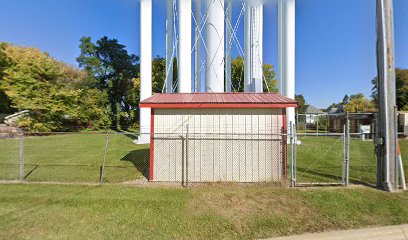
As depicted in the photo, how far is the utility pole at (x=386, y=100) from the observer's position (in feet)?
20.7

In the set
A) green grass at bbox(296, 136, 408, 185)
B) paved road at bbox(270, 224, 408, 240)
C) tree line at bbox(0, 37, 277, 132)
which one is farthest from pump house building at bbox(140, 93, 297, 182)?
Answer: tree line at bbox(0, 37, 277, 132)

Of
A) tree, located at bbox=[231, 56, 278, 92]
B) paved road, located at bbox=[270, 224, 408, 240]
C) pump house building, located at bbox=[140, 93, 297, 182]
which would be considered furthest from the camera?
tree, located at bbox=[231, 56, 278, 92]

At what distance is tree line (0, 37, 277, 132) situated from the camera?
70.9 ft

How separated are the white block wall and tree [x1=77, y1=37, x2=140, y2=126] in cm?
2595

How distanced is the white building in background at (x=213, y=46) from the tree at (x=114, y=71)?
16460 millimetres

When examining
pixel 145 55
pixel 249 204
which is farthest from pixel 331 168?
pixel 145 55

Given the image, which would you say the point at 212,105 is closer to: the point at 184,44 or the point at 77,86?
the point at 184,44

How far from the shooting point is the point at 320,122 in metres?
34.9

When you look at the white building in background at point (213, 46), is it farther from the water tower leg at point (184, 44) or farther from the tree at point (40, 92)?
the tree at point (40, 92)

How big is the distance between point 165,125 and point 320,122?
33.3 m

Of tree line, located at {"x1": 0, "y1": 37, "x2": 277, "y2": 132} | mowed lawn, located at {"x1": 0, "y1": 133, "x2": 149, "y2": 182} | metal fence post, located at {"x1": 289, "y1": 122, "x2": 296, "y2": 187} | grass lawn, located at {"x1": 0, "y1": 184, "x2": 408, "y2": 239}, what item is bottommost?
grass lawn, located at {"x1": 0, "y1": 184, "x2": 408, "y2": 239}

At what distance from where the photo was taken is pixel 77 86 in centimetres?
2817

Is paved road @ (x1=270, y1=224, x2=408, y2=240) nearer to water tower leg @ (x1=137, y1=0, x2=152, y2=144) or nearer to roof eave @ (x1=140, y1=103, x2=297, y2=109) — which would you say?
roof eave @ (x1=140, y1=103, x2=297, y2=109)

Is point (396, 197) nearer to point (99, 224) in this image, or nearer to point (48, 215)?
point (99, 224)
